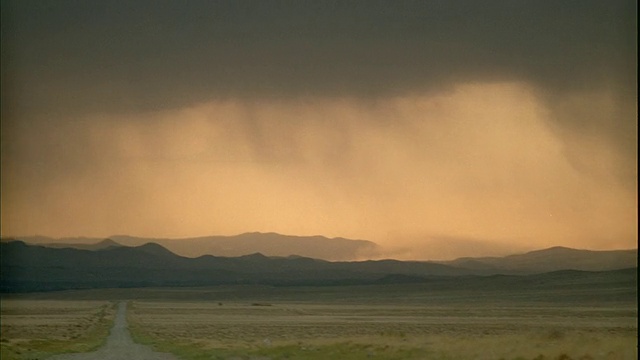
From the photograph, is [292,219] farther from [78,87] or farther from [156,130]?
[78,87]

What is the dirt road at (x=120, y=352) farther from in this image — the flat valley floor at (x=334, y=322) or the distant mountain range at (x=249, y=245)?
the distant mountain range at (x=249, y=245)

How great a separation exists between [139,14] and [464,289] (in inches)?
142

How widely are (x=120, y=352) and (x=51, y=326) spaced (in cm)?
63

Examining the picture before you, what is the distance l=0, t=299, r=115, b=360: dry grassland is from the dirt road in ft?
0.18

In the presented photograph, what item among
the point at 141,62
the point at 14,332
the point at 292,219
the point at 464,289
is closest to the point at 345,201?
the point at 292,219

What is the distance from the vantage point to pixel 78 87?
10992 mm

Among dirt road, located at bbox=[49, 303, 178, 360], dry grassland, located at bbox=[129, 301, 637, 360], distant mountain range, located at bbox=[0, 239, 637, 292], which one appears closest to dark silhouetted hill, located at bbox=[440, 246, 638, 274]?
distant mountain range, located at bbox=[0, 239, 637, 292]

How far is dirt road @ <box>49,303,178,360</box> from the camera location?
421 inches

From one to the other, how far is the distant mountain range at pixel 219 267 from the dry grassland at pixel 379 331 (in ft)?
0.76

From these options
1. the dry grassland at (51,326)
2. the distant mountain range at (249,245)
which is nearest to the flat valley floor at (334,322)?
the dry grassland at (51,326)

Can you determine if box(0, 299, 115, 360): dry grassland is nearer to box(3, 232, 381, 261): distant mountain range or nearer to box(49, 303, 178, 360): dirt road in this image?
box(49, 303, 178, 360): dirt road

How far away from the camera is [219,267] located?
1099 centimetres

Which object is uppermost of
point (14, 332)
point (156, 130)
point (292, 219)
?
point (156, 130)

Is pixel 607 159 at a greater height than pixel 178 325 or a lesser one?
greater
